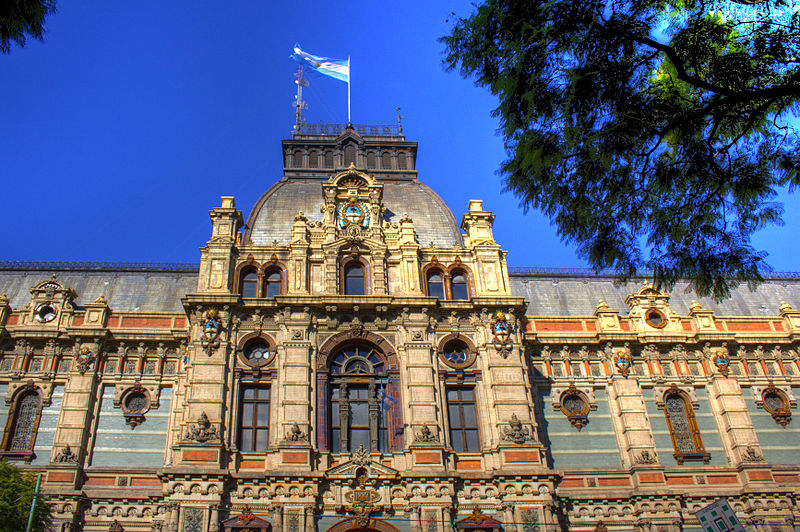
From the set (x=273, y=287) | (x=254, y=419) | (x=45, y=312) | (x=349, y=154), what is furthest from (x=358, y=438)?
(x=349, y=154)

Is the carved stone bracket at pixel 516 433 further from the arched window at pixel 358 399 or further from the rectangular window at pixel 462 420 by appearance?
the arched window at pixel 358 399

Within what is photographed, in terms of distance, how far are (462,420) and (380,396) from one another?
368 centimetres

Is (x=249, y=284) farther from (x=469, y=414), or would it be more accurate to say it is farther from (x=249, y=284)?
(x=469, y=414)

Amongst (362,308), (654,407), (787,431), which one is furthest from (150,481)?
(787,431)

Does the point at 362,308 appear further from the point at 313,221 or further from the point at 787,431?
the point at 787,431

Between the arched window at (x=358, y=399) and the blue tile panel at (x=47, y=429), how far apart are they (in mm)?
11913

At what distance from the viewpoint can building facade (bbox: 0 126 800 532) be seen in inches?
1086

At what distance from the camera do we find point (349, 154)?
4284 centimetres

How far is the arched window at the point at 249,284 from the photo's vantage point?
33.1m

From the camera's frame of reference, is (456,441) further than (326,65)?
No

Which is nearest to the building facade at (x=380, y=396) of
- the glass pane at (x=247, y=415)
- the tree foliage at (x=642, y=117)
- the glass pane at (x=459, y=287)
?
the glass pane at (x=247, y=415)

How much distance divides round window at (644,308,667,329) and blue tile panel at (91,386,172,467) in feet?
76.5

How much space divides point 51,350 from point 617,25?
91.4 feet

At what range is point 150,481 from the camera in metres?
29.0
